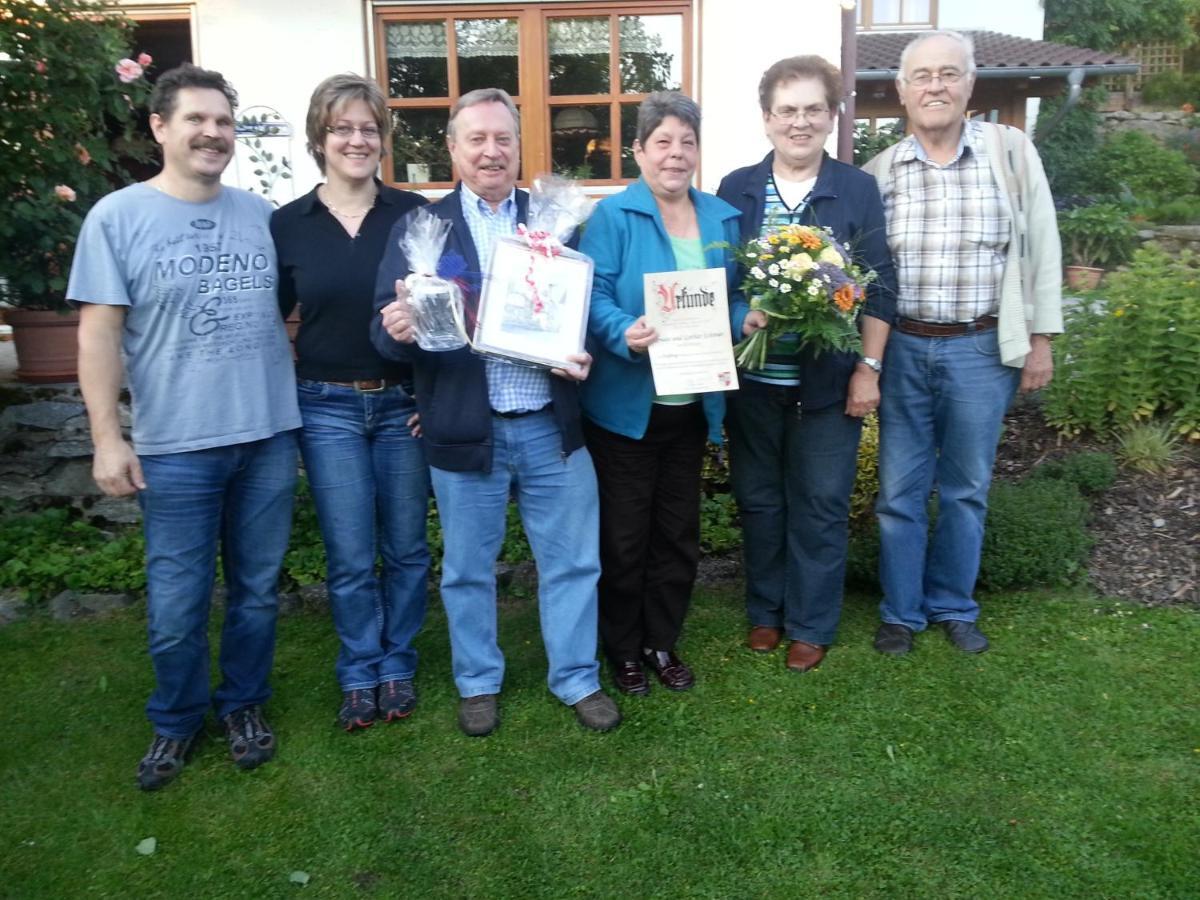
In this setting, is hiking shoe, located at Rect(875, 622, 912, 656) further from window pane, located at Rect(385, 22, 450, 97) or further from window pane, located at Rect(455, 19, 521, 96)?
window pane, located at Rect(385, 22, 450, 97)

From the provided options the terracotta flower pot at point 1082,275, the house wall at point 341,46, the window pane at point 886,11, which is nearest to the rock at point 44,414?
the house wall at point 341,46

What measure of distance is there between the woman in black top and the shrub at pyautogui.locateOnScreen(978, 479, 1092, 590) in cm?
272

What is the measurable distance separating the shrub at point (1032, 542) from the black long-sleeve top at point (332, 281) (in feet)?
9.77

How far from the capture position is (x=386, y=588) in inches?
149

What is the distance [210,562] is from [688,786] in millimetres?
1799

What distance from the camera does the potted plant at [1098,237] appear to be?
1386cm

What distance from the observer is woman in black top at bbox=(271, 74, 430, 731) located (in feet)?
10.8

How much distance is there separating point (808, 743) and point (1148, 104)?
24.8 meters

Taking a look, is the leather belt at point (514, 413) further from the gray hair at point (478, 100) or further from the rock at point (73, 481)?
the rock at point (73, 481)

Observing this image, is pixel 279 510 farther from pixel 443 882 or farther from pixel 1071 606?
pixel 1071 606

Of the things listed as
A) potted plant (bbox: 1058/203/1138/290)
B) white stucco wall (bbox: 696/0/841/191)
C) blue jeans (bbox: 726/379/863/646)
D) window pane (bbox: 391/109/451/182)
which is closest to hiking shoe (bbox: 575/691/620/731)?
blue jeans (bbox: 726/379/863/646)

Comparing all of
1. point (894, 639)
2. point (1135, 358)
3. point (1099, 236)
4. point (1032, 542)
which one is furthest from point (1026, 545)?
point (1099, 236)

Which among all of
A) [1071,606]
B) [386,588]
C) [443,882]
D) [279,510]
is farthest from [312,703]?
[1071,606]

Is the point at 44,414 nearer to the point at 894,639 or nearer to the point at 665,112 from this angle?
the point at 665,112
